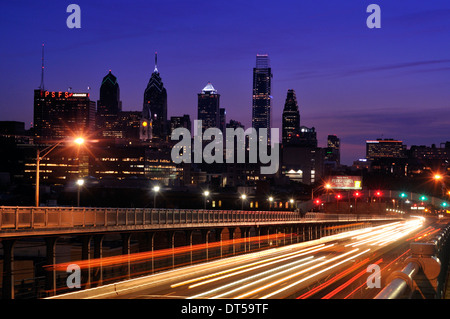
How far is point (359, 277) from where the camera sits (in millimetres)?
41844

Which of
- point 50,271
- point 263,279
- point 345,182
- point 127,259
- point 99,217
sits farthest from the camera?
point 345,182

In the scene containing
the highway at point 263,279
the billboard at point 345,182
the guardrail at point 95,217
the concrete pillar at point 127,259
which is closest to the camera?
the highway at point 263,279

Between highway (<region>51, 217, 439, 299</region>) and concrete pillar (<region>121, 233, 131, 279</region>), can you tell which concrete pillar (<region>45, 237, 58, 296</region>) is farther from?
concrete pillar (<region>121, 233, 131, 279</region>)

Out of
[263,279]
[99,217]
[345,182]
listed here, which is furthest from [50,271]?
[345,182]

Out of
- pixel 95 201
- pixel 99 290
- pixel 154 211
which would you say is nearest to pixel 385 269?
pixel 154 211

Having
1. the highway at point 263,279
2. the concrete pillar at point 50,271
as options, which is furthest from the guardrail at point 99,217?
the highway at point 263,279

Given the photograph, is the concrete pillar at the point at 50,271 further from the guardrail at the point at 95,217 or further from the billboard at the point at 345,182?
the billboard at the point at 345,182

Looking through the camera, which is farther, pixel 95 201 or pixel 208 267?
pixel 95 201

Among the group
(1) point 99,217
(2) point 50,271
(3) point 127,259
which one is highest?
(1) point 99,217

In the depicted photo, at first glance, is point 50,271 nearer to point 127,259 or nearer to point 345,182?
point 127,259

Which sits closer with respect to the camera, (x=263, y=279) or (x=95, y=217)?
(x=263, y=279)
